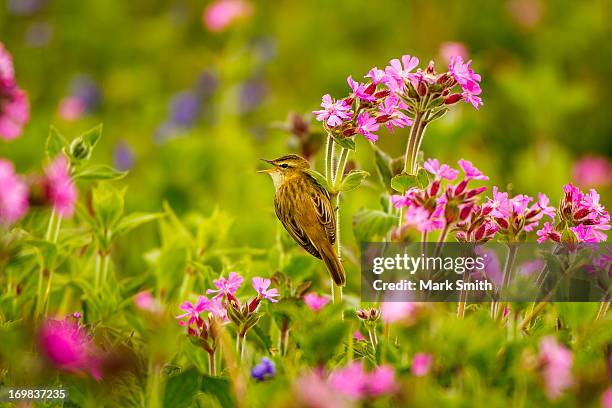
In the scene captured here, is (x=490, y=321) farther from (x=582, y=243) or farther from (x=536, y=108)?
(x=536, y=108)

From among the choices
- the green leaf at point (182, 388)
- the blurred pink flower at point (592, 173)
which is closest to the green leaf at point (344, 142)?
the green leaf at point (182, 388)

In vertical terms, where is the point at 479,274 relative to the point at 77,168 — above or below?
below

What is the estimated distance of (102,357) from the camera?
78cm

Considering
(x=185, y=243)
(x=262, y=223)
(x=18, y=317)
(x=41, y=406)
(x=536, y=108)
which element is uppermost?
(x=536, y=108)

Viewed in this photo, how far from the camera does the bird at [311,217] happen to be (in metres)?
0.83

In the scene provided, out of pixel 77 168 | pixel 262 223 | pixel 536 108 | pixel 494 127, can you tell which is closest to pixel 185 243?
pixel 77 168

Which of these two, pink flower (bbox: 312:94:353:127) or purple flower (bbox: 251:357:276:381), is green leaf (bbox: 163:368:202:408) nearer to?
purple flower (bbox: 251:357:276:381)

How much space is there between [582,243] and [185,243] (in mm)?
565

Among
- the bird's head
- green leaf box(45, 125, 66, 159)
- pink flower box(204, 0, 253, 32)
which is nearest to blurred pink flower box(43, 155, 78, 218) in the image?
green leaf box(45, 125, 66, 159)

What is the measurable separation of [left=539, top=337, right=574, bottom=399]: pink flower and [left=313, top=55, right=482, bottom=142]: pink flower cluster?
0.84 ft

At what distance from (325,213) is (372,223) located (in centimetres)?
15

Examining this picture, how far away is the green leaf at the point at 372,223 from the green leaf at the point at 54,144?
0.37 m

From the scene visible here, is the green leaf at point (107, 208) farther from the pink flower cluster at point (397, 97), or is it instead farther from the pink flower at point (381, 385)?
the pink flower at point (381, 385)

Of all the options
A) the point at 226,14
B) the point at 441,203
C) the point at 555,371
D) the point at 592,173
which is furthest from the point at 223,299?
the point at 592,173
